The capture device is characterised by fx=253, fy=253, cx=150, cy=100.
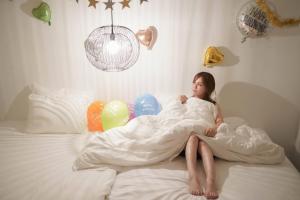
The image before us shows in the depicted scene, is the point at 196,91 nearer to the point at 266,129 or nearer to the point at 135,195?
the point at 266,129

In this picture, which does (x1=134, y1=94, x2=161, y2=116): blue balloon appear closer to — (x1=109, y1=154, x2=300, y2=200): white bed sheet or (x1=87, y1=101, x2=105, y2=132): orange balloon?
(x1=87, y1=101, x2=105, y2=132): orange balloon

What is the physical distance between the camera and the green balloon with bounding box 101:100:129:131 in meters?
2.04

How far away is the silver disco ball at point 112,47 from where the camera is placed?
2.05 m

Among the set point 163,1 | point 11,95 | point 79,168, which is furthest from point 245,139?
point 11,95

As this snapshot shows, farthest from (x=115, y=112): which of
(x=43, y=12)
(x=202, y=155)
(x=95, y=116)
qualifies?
(x=43, y=12)

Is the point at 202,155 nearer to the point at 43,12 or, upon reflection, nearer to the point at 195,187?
the point at 195,187

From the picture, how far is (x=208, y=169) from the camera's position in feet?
5.01

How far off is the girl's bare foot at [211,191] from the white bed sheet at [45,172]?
54 centimetres

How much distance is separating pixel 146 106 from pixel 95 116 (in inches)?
17.6

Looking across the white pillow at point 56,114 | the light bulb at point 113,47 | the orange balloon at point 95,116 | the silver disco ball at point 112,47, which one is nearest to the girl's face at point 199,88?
the silver disco ball at point 112,47

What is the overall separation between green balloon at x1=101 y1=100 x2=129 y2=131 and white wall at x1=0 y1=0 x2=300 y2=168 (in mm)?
421

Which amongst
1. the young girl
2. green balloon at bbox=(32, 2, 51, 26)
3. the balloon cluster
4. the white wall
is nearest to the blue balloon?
the balloon cluster

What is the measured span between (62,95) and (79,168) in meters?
0.90

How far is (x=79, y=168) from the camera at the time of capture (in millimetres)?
1616
